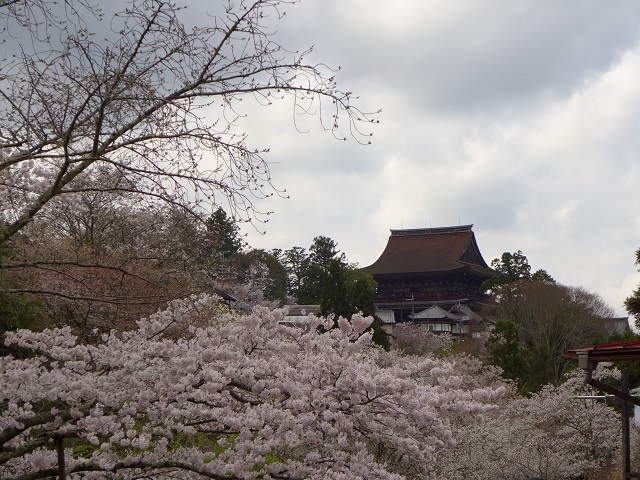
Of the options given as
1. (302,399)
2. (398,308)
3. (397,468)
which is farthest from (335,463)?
(398,308)

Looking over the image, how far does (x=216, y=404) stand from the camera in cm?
468

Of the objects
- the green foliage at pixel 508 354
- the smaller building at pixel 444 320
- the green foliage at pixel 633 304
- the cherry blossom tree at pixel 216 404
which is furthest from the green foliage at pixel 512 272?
the cherry blossom tree at pixel 216 404

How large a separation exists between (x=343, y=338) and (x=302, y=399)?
1.13m

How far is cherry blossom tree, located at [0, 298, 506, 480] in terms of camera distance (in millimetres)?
4457

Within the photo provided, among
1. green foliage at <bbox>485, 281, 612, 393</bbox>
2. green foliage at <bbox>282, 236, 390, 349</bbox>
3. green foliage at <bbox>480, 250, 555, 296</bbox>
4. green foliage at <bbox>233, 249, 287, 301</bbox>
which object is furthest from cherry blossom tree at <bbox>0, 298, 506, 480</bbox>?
green foliage at <bbox>480, 250, 555, 296</bbox>

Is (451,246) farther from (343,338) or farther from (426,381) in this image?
(343,338)

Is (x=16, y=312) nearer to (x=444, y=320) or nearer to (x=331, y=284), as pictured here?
(x=331, y=284)

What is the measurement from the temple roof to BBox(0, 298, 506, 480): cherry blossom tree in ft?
139

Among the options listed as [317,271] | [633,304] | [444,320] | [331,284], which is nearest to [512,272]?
[444,320]

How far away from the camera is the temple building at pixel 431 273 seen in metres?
47.3

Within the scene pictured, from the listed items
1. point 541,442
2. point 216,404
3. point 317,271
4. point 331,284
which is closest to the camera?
point 216,404

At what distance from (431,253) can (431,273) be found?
2450mm

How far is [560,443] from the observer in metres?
13.2

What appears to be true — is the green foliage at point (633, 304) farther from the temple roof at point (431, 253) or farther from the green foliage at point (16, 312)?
the temple roof at point (431, 253)
